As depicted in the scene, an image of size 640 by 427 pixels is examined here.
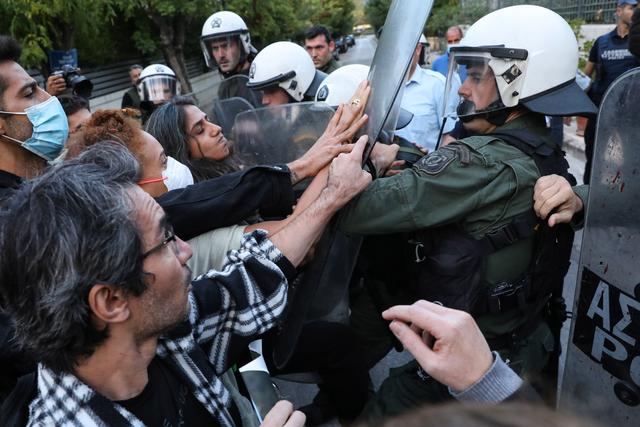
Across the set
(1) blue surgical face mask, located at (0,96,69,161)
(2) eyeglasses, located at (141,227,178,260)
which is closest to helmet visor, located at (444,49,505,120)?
(2) eyeglasses, located at (141,227,178,260)

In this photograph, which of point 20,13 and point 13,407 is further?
point 20,13

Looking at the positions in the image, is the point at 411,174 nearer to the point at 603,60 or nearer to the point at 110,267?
the point at 110,267

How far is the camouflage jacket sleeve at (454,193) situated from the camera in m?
1.58

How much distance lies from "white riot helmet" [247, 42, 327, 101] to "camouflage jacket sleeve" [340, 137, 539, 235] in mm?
1903

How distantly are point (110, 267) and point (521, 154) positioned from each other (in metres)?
1.27

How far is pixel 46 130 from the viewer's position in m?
2.46

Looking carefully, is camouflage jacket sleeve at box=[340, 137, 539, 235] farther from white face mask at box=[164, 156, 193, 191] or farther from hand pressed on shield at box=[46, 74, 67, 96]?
hand pressed on shield at box=[46, 74, 67, 96]

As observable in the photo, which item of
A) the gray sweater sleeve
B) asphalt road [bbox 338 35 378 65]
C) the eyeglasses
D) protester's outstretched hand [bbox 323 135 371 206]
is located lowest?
asphalt road [bbox 338 35 378 65]

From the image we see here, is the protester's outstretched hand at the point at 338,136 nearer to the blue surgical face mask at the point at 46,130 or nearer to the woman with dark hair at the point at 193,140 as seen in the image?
the woman with dark hair at the point at 193,140

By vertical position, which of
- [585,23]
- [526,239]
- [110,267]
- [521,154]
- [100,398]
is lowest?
[585,23]

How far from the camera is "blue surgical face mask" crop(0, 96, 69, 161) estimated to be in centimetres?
240

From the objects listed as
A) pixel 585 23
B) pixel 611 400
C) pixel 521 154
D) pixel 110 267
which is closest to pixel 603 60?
pixel 585 23

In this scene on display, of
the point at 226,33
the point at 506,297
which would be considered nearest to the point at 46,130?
the point at 506,297

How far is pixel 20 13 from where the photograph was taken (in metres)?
7.11
